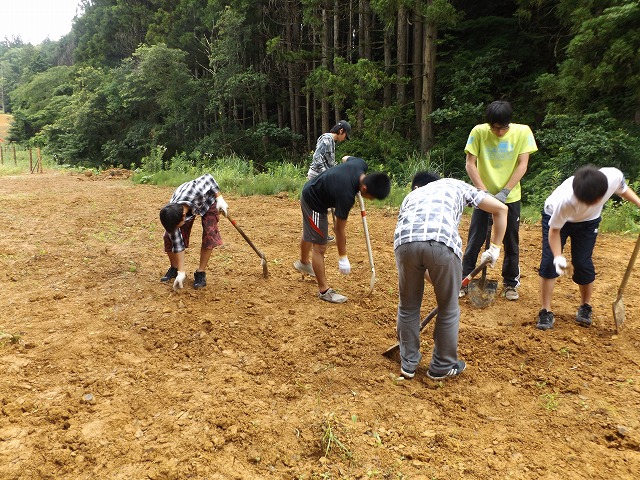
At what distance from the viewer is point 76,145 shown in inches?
923

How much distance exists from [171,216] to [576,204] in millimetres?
3158

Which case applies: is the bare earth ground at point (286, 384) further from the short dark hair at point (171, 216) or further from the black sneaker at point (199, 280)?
the short dark hair at point (171, 216)

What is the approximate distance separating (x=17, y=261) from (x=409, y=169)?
7924 millimetres

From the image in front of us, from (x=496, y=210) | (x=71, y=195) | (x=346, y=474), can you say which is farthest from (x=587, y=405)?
(x=71, y=195)

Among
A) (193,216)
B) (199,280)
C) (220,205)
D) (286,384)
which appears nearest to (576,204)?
(286,384)

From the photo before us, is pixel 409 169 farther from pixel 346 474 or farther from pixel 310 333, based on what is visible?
pixel 346 474

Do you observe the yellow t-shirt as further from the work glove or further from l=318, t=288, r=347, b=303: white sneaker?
l=318, t=288, r=347, b=303: white sneaker

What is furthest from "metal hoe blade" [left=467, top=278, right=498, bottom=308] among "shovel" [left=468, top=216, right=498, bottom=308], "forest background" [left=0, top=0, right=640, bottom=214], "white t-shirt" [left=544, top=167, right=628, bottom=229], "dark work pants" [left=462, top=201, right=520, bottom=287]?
"forest background" [left=0, top=0, right=640, bottom=214]

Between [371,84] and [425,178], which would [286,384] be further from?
[371,84]

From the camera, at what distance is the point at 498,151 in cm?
375

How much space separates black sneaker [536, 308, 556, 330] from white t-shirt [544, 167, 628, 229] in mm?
799

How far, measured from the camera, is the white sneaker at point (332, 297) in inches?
165

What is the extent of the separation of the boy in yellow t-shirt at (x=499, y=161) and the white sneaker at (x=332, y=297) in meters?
1.20

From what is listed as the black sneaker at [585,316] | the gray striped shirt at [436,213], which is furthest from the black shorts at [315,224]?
the black sneaker at [585,316]
